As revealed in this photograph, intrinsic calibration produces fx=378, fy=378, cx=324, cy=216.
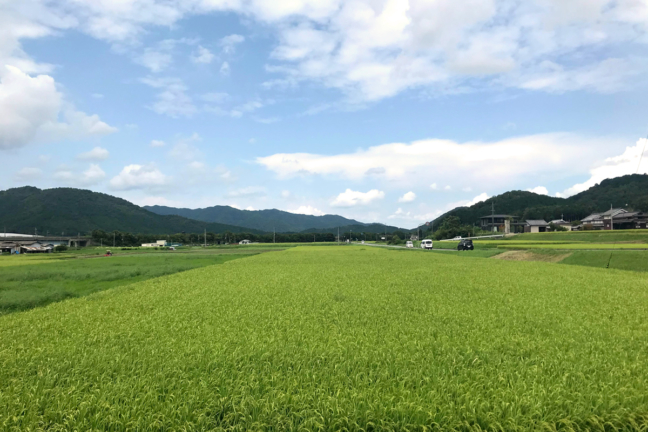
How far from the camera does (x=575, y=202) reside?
137750mm

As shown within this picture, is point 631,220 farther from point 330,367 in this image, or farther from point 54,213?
point 54,213

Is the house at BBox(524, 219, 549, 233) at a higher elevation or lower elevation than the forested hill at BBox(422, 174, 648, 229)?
lower

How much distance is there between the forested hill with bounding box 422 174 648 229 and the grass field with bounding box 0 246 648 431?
330 feet

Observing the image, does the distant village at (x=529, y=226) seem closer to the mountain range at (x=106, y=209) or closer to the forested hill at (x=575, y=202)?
the forested hill at (x=575, y=202)

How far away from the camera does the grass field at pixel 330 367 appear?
15.7ft

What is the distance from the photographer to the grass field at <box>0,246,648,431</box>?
4.79 metres

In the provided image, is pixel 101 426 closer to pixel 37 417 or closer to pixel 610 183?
pixel 37 417

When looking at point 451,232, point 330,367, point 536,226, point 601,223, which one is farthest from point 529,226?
point 330,367

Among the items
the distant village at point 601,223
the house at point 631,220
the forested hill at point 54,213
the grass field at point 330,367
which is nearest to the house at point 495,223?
the distant village at point 601,223

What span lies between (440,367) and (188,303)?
32.2 feet

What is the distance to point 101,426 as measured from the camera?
464 centimetres

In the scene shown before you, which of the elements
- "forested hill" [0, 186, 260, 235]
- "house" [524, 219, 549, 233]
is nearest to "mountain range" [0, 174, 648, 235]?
"forested hill" [0, 186, 260, 235]

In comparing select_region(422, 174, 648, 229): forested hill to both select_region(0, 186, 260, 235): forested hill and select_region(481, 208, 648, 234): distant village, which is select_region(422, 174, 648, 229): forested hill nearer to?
select_region(481, 208, 648, 234): distant village

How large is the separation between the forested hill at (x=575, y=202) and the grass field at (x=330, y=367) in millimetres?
100706
